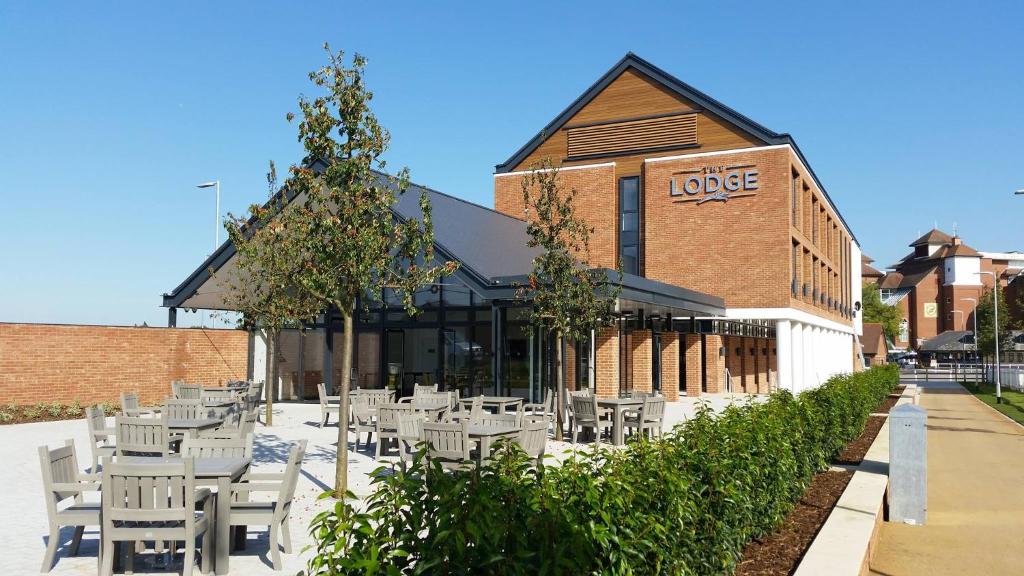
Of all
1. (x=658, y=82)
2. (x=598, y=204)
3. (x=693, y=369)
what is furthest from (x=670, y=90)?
(x=693, y=369)

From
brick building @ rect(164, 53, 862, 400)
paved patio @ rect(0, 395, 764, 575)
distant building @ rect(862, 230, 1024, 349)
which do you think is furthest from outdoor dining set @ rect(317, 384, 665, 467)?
distant building @ rect(862, 230, 1024, 349)

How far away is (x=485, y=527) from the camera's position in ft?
10.9

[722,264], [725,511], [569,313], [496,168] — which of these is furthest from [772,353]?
[725,511]

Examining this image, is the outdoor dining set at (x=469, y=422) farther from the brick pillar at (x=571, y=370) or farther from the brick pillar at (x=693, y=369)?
the brick pillar at (x=693, y=369)

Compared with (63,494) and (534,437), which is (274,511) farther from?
(534,437)

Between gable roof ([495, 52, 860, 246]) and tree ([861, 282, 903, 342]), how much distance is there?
6545 centimetres

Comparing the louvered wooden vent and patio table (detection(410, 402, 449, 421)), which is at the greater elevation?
the louvered wooden vent

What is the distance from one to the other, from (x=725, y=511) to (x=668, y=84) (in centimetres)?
2990

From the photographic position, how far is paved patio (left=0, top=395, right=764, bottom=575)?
7.03m

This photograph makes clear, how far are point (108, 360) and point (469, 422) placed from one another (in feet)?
51.3

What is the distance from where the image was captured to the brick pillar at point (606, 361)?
23.5 m

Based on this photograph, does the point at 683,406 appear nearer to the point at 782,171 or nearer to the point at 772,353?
the point at 782,171

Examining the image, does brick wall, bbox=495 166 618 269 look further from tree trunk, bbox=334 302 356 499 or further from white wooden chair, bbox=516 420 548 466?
tree trunk, bbox=334 302 356 499

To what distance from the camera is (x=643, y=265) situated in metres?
33.0
